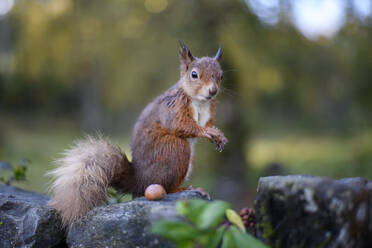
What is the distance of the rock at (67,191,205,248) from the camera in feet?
5.76

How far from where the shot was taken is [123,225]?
6.13 feet

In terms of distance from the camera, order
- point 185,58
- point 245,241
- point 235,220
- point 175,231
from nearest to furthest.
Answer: point 175,231 → point 245,241 → point 235,220 → point 185,58

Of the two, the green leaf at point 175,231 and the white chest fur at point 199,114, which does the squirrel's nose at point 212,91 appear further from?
the green leaf at point 175,231

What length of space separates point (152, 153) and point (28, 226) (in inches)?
31.2

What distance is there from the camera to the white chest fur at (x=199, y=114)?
92.4 inches

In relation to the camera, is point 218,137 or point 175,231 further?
point 218,137

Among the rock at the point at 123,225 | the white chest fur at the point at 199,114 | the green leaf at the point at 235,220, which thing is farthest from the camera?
the white chest fur at the point at 199,114

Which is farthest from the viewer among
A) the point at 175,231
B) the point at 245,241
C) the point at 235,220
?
the point at 235,220

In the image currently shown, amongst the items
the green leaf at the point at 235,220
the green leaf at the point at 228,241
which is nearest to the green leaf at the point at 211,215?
the green leaf at the point at 228,241

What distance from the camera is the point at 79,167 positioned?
2.12 m

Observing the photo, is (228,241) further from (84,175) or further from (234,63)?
(234,63)

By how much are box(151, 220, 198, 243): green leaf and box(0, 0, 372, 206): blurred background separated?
9.81ft

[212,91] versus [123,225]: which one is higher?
[212,91]

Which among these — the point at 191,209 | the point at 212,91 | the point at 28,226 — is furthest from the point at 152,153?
the point at 191,209
